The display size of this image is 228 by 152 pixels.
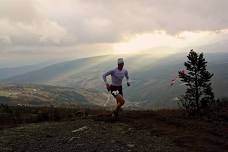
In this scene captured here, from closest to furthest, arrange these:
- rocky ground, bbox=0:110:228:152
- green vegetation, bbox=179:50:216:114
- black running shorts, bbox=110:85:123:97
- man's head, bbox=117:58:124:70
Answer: rocky ground, bbox=0:110:228:152 < man's head, bbox=117:58:124:70 < black running shorts, bbox=110:85:123:97 < green vegetation, bbox=179:50:216:114

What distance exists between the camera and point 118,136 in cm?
1792

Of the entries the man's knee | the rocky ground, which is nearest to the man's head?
the man's knee

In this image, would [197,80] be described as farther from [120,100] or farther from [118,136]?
[118,136]

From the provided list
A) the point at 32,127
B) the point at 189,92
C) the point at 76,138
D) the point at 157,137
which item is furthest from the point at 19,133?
the point at 189,92

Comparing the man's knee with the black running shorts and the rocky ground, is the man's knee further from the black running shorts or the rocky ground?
the rocky ground

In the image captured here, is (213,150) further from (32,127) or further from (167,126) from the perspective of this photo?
(32,127)

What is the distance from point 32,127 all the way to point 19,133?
1.62 metres

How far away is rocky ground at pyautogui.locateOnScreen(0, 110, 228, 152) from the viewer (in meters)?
16.3

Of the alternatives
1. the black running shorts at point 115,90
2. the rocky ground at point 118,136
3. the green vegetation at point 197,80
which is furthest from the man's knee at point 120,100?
the green vegetation at point 197,80

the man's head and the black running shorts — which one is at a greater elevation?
the man's head

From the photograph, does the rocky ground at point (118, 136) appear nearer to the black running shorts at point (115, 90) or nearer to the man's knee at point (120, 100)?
the man's knee at point (120, 100)

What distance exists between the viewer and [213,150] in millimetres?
15914

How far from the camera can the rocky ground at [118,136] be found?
640 inches

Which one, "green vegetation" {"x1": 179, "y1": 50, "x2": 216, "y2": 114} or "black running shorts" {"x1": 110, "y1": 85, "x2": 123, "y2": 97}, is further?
"green vegetation" {"x1": 179, "y1": 50, "x2": 216, "y2": 114}
